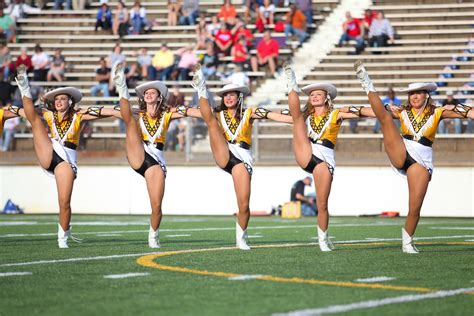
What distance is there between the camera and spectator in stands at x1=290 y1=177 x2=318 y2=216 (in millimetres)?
21031

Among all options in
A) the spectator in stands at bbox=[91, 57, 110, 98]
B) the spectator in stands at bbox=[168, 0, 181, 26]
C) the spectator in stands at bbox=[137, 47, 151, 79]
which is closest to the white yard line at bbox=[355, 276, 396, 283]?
the spectator in stands at bbox=[91, 57, 110, 98]

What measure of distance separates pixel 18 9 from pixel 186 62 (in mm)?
6355

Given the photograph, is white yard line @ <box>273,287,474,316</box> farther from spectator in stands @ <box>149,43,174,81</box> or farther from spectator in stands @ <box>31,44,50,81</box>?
spectator in stands @ <box>31,44,50,81</box>

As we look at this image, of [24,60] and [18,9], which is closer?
[24,60]

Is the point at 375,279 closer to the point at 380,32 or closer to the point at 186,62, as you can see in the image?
the point at 380,32

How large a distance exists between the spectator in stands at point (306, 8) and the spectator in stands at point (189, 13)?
9.15ft

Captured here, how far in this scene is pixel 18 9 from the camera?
30.3m

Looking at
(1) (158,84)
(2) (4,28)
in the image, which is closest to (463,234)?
(1) (158,84)

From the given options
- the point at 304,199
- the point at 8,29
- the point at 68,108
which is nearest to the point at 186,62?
the point at 8,29

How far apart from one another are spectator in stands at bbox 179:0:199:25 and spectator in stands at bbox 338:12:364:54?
13.8ft

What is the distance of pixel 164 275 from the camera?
9258mm

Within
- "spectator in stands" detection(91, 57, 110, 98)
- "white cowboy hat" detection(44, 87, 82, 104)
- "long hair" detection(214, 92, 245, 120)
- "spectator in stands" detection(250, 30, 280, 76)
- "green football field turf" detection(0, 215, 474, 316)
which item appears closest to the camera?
"green football field turf" detection(0, 215, 474, 316)

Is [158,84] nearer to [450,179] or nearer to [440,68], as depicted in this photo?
[450,179]

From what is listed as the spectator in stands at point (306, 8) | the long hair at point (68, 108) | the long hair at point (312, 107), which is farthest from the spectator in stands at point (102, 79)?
the long hair at point (312, 107)
